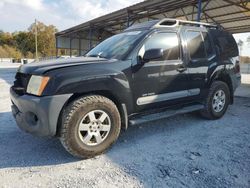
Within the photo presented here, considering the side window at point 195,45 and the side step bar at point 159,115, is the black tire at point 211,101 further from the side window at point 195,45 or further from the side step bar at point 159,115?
the side window at point 195,45

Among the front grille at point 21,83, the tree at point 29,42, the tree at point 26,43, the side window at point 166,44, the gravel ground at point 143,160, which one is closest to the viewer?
the gravel ground at point 143,160

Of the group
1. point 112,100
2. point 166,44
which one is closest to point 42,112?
point 112,100

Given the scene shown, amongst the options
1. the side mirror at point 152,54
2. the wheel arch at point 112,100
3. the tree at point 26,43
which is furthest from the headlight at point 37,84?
the tree at point 26,43

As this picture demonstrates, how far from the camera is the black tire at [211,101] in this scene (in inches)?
193

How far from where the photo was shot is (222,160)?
3.26 meters

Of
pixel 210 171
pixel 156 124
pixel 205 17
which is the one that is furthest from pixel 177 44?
pixel 205 17

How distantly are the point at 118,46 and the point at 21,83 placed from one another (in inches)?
64.7

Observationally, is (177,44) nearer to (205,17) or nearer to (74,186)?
(74,186)

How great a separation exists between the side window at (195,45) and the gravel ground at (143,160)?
1.42 m

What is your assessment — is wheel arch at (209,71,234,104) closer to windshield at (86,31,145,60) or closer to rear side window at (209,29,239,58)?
rear side window at (209,29,239,58)

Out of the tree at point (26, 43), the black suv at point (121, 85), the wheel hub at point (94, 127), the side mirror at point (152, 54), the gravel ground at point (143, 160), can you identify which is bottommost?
the gravel ground at point (143, 160)

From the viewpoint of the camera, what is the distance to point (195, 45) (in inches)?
182

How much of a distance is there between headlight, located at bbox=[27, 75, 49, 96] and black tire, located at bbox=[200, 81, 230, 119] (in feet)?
10.9

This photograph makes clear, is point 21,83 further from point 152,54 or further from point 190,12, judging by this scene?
point 190,12
